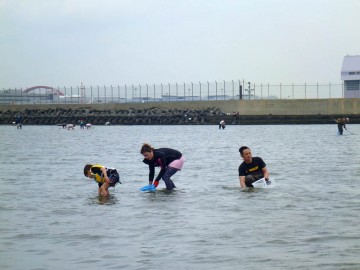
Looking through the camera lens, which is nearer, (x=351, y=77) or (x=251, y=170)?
(x=251, y=170)

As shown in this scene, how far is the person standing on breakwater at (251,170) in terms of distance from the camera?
64.3 ft

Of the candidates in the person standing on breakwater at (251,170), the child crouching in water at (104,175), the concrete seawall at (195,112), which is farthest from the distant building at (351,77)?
the child crouching in water at (104,175)

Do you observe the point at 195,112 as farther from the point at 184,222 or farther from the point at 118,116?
the point at 184,222

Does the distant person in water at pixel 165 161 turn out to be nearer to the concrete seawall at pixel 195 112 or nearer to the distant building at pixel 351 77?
the concrete seawall at pixel 195 112

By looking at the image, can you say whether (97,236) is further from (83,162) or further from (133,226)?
(83,162)

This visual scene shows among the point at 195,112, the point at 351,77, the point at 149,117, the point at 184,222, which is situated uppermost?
the point at 351,77

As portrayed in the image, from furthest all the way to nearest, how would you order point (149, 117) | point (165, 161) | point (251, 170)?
point (149, 117), point (251, 170), point (165, 161)

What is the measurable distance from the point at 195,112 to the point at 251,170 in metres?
83.8

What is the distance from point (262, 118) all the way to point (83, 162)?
6306 centimetres

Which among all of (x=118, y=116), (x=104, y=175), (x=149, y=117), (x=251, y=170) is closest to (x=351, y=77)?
(x=149, y=117)

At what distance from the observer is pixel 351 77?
369 ft

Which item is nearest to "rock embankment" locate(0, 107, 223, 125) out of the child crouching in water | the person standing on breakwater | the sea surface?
the sea surface

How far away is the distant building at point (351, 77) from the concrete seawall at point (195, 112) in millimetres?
14620

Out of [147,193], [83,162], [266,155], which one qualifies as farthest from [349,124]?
[147,193]
